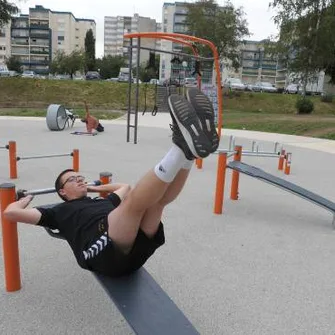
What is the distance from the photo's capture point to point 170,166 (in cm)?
202

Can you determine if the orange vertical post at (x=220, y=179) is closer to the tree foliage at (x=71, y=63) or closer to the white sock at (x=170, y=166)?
the white sock at (x=170, y=166)

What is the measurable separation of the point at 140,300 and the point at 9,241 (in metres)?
1.14

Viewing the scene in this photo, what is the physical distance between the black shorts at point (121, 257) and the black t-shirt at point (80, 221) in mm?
100

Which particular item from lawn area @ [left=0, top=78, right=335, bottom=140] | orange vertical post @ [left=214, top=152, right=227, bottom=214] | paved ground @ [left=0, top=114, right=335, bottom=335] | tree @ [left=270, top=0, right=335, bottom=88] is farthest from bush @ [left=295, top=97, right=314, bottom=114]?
orange vertical post @ [left=214, top=152, right=227, bottom=214]

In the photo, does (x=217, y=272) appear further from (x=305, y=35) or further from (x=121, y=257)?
(x=305, y=35)

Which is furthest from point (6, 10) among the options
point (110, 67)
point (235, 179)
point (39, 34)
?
point (39, 34)

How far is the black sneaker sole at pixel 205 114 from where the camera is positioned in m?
2.08

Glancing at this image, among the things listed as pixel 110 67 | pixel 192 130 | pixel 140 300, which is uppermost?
pixel 110 67

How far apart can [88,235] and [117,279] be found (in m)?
0.32

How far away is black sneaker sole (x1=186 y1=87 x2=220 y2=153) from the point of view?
2076mm

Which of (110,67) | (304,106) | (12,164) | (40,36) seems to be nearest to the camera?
(12,164)

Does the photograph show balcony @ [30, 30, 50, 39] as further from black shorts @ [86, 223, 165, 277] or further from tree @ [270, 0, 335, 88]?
black shorts @ [86, 223, 165, 277]

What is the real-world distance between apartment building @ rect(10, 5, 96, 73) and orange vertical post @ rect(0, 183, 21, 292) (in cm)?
10469

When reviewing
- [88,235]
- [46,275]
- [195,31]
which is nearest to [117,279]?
[88,235]
